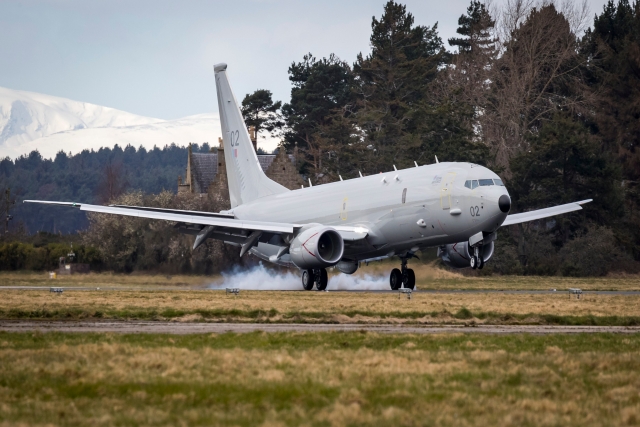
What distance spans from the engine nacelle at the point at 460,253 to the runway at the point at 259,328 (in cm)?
1437

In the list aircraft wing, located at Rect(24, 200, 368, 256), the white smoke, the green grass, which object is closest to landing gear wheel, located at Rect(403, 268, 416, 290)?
the white smoke

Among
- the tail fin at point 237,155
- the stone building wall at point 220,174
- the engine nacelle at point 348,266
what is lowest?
the engine nacelle at point 348,266

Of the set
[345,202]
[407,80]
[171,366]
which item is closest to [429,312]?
[171,366]

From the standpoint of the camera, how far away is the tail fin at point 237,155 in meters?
42.3

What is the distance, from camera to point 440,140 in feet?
218

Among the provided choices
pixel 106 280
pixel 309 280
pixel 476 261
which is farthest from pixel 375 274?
pixel 106 280

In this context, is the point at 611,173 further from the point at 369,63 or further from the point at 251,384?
the point at 251,384

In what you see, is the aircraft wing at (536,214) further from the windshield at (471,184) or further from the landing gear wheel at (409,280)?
the windshield at (471,184)

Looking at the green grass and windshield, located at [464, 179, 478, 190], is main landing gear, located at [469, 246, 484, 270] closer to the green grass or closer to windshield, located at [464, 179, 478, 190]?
windshield, located at [464, 179, 478, 190]

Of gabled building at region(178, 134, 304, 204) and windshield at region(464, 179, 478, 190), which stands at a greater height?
gabled building at region(178, 134, 304, 204)

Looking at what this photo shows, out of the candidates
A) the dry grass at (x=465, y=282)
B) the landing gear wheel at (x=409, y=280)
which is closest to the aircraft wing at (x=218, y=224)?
the landing gear wheel at (x=409, y=280)

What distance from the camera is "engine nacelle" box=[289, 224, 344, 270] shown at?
32.5 meters

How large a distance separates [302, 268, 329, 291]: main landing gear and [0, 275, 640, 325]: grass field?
6858 millimetres

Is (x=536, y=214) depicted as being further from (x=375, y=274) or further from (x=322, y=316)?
(x=322, y=316)
